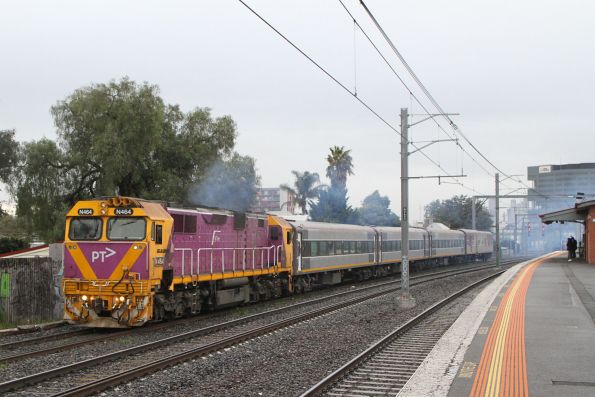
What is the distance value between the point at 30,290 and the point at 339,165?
221ft

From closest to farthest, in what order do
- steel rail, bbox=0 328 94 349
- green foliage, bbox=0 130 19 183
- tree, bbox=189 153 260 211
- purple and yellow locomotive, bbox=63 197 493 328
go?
1. steel rail, bbox=0 328 94 349
2. purple and yellow locomotive, bbox=63 197 493 328
3. tree, bbox=189 153 260 211
4. green foliage, bbox=0 130 19 183

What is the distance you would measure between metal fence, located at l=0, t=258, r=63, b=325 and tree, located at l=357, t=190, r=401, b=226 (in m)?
71.2

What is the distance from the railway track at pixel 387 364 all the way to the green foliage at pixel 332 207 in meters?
61.0

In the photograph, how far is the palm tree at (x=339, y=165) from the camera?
83.9 meters

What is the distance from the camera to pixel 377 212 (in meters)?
97.8

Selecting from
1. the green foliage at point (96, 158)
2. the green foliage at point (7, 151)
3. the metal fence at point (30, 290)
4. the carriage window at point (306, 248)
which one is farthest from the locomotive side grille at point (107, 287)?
the green foliage at point (7, 151)

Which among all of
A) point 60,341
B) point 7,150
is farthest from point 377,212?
point 60,341

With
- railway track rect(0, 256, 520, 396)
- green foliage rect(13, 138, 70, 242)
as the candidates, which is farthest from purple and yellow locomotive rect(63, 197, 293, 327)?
green foliage rect(13, 138, 70, 242)

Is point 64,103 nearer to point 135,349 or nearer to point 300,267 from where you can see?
point 300,267

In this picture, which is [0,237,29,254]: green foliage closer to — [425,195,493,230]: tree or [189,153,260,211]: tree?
[189,153,260,211]: tree

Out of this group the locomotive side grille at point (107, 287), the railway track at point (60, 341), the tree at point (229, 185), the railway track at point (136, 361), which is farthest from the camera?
the tree at point (229, 185)

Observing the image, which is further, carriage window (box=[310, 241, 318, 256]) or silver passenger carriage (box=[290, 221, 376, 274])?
carriage window (box=[310, 241, 318, 256])

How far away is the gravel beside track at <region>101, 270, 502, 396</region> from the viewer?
9.62 m

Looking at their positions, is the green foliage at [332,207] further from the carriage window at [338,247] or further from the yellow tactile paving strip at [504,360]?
the yellow tactile paving strip at [504,360]
